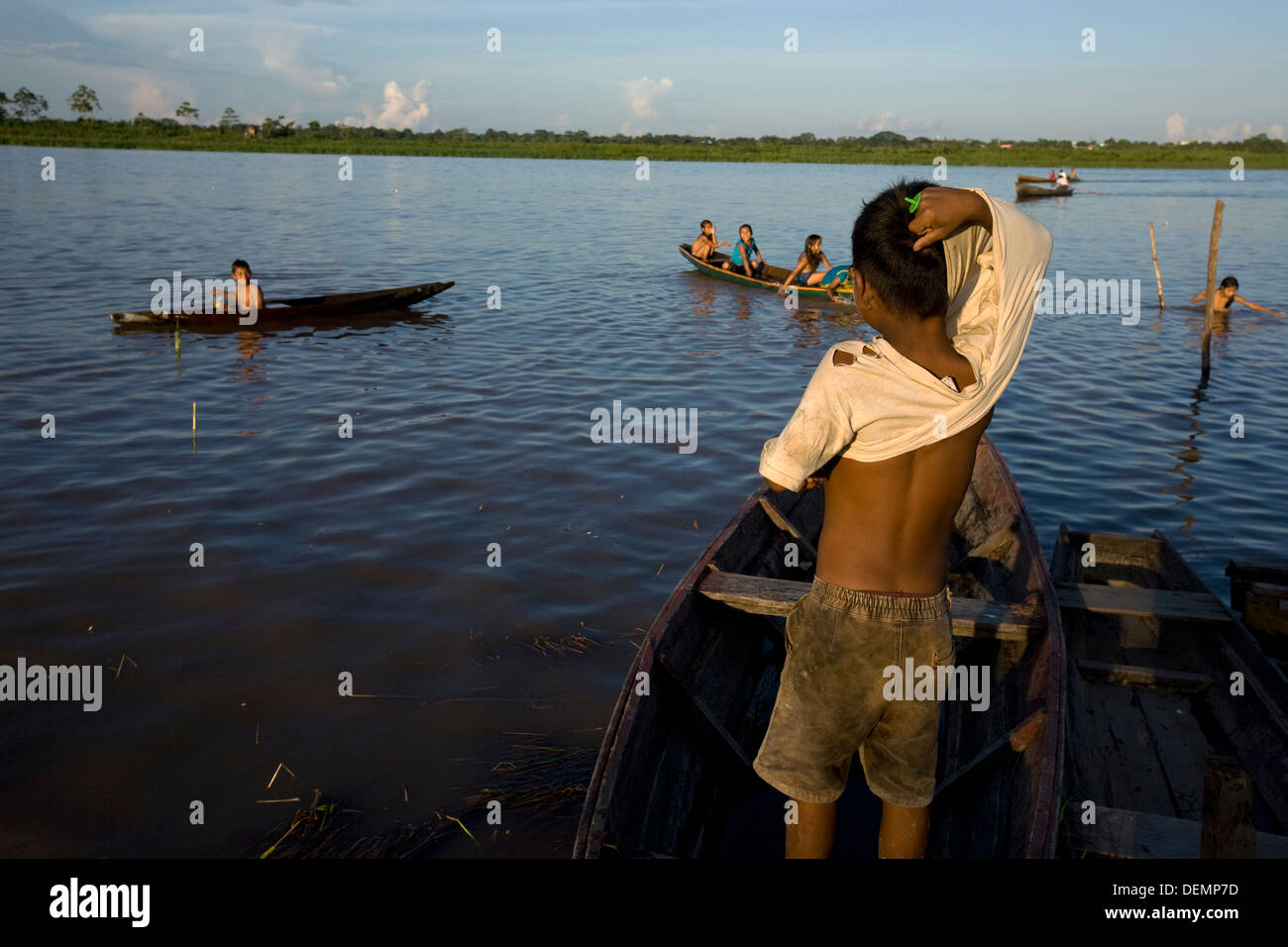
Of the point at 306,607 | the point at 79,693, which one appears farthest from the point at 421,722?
the point at 79,693

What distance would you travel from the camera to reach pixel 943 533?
8.80 ft

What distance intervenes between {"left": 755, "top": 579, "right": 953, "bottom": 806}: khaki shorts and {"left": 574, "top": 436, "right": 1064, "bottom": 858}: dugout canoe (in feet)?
1.97

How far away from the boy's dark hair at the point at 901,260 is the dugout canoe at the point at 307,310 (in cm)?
1281

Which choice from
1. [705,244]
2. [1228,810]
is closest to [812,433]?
[1228,810]

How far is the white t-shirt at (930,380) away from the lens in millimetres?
2420

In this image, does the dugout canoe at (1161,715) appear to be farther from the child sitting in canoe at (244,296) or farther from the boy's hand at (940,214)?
the child sitting in canoe at (244,296)

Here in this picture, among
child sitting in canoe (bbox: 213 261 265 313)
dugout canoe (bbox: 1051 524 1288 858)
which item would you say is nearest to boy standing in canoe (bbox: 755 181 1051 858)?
dugout canoe (bbox: 1051 524 1288 858)

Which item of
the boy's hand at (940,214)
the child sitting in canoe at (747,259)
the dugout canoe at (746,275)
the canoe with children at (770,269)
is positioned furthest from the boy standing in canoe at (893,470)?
the child sitting in canoe at (747,259)

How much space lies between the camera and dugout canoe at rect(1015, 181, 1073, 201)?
44.6 meters

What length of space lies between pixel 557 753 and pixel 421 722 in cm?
83

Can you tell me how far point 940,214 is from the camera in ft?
7.81

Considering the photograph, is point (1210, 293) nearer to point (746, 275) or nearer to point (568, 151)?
point (746, 275)

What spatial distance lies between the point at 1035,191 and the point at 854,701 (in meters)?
48.2
